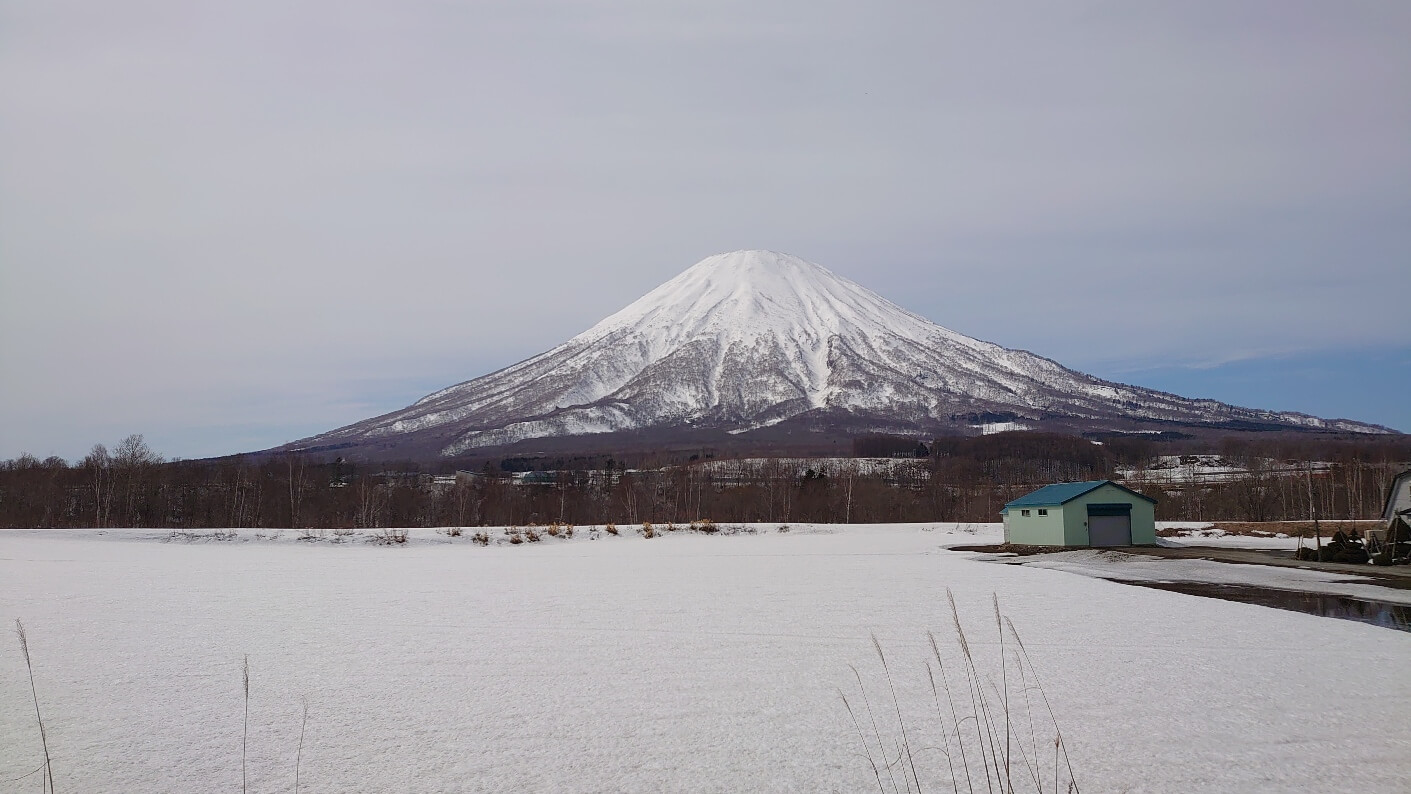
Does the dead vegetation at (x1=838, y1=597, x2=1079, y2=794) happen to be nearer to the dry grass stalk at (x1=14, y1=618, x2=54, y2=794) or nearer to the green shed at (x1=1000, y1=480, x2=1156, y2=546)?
the dry grass stalk at (x1=14, y1=618, x2=54, y2=794)

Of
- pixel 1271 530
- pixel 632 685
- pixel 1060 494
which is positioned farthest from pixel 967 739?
pixel 1271 530

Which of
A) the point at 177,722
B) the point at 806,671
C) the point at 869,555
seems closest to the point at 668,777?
the point at 806,671

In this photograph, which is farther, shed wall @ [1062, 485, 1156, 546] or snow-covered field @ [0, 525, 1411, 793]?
shed wall @ [1062, 485, 1156, 546]

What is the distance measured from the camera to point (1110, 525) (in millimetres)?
35469

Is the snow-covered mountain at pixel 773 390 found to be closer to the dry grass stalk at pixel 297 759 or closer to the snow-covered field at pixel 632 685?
the snow-covered field at pixel 632 685

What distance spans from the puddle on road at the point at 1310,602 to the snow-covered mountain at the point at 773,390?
380ft

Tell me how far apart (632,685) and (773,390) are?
154211 millimetres

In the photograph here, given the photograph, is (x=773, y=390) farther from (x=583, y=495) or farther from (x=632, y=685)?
(x=632, y=685)

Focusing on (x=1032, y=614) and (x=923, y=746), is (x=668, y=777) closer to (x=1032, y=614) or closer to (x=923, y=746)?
(x=923, y=746)

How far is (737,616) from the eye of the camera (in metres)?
14.6

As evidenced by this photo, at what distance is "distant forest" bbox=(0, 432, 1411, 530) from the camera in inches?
2223

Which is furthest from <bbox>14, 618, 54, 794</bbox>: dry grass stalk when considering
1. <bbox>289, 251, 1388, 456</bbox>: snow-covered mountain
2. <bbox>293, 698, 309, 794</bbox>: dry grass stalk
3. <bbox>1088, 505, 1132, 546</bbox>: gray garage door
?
<bbox>289, 251, 1388, 456</bbox>: snow-covered mountain

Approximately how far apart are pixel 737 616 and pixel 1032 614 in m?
5.24

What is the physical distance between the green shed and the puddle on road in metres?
14.2
